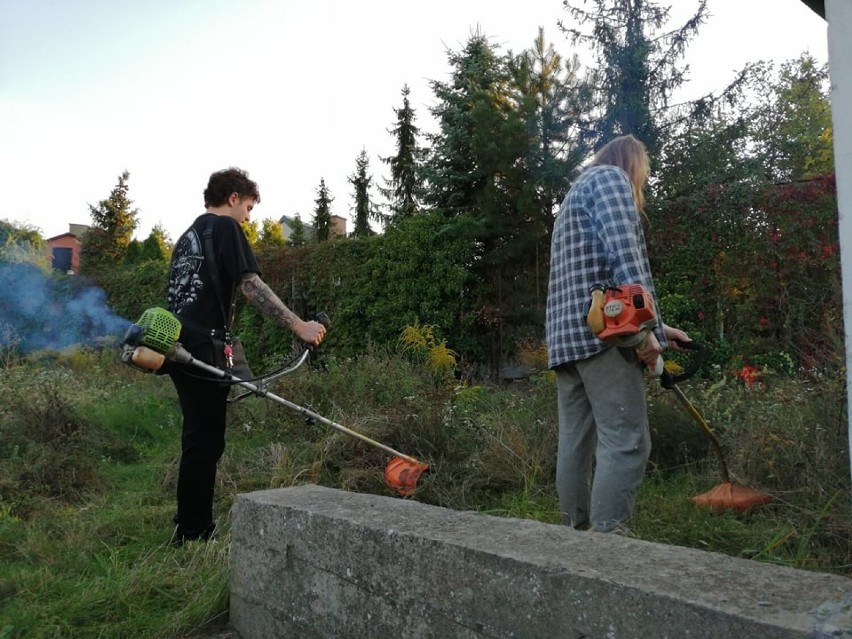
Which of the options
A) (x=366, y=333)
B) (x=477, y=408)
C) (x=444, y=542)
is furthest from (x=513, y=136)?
(x=444, y=542)

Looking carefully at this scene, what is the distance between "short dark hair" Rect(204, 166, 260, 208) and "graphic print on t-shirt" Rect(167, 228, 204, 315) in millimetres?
217

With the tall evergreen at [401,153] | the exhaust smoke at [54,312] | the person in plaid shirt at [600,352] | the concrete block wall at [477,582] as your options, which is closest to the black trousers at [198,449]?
the concrete block wall at [477,582]

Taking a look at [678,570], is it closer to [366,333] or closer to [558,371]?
[558,371]

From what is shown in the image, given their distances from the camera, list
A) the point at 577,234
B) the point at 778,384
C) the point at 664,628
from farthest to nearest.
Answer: the point at 778,384 < the point at 577,234 < the point at 664,628

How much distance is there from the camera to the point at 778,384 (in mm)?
4223

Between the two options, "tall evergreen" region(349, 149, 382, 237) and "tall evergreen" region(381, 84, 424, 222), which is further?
"tall evergreen" region(349, 149, 382, 237)

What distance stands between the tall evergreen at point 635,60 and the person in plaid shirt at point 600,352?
36.8 ft

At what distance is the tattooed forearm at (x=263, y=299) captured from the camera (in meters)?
3.82

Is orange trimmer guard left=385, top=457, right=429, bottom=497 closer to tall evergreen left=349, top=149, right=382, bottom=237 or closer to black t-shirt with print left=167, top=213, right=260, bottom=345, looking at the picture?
black t-shirt with print left=167, top=213, right=260, bottom=345

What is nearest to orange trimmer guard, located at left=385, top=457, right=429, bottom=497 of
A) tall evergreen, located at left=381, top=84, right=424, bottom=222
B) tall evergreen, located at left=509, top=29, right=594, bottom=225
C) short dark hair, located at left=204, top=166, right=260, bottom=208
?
short dark hair, located at left=204, top=166, right=260, bottom=208

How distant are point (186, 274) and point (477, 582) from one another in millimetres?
2502

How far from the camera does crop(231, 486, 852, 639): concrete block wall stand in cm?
146

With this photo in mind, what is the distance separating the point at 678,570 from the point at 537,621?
0.32m

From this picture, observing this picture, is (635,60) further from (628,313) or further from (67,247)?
(67,247)
